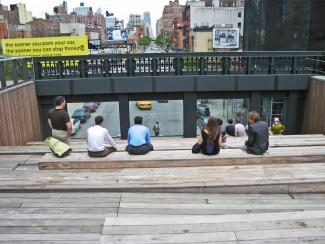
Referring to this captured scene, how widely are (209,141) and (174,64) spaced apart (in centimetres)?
711

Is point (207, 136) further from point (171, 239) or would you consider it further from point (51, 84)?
point (51, 84)

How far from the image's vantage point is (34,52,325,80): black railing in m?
13.1

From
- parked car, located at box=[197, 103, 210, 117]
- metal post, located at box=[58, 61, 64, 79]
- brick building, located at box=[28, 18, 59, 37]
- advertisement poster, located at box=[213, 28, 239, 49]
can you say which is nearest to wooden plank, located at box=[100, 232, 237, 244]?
metal post, located at box=[58, 61, 64, 79]

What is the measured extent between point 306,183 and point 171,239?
9.66ft

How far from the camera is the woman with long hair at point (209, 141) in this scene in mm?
6509

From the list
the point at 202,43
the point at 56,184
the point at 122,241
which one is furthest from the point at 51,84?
the point at 202,43

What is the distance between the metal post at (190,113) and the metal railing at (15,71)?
20.2 ft

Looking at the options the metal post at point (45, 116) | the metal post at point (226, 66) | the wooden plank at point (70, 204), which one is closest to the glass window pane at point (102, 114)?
the metal post at point (45, 116)

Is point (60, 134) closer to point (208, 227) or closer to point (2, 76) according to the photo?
point (2, 76)

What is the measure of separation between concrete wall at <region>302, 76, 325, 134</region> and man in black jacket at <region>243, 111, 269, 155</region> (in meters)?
6.21

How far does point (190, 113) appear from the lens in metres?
13.6

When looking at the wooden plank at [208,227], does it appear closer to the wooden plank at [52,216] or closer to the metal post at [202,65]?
the wooden plank at [52,216]

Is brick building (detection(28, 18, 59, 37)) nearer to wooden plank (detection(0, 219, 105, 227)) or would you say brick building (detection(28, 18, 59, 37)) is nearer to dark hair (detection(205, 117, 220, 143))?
dark hair (detection(205, 117, 220, 143))

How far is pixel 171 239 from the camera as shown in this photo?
4215 millimetres
